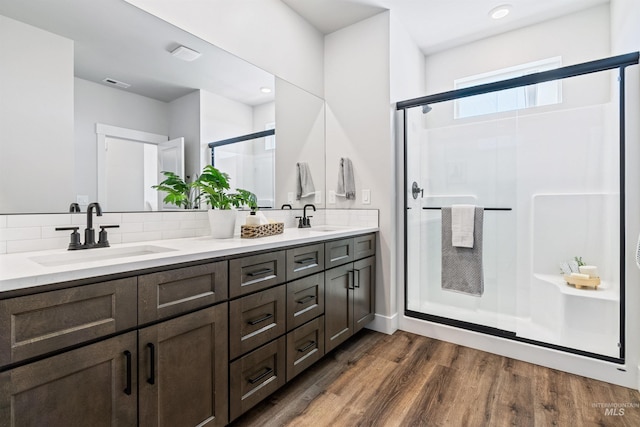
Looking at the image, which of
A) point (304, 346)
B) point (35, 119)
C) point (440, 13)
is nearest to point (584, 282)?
point (304, 346)

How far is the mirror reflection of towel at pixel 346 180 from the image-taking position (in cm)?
269

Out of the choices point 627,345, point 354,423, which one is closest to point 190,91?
point 354,423

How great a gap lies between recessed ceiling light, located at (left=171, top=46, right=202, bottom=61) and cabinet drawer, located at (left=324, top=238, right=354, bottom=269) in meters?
1.41

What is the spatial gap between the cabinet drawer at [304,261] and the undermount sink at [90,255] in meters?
0.61

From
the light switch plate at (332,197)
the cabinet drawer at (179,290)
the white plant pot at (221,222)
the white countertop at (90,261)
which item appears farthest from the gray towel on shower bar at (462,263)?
the cabinet drawer at (179,290)

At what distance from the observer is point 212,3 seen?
1.92m

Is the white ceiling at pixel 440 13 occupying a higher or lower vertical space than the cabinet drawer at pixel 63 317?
higher

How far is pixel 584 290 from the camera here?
2.09 meters

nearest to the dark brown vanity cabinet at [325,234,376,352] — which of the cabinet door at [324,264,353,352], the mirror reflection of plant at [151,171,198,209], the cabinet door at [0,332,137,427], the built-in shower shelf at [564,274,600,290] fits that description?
the cabinet door at [324,264,353,352]

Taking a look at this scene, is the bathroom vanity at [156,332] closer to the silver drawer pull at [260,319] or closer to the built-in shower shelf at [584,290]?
the silver drawer pull at [260,319]

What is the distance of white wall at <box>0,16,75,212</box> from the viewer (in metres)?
1.25

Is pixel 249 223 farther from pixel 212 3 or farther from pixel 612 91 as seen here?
pixel 612 91

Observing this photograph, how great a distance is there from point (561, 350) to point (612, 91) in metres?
1.65

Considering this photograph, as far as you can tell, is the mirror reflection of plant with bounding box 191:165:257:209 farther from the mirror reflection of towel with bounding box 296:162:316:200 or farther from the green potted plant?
the mirror reflection of towel with bounding box 296:162:316:200
